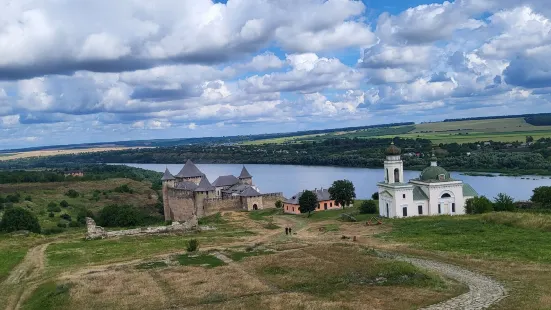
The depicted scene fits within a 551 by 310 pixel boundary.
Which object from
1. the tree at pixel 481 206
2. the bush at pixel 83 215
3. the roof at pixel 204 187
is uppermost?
the roof at pixel 204 187

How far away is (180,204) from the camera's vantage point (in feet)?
166

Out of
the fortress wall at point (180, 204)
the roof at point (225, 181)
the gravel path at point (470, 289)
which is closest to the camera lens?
the gravel path at point (470, 289)

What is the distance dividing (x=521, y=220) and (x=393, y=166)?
10.4 meters

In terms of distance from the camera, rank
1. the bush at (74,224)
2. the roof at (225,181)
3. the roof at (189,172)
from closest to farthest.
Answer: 1. the bush at (74,224)
2. the roof at (225,181)
3. the roof at (189,172)

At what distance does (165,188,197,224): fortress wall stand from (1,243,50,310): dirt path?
21214 millimetres

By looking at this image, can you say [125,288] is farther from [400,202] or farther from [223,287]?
[400,202]

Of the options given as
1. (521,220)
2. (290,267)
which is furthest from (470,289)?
(521,220)

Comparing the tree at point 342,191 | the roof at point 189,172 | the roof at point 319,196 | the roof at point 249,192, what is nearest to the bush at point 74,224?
the roof at point 189,172

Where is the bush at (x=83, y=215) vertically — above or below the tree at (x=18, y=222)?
below

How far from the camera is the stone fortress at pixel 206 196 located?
46.6m

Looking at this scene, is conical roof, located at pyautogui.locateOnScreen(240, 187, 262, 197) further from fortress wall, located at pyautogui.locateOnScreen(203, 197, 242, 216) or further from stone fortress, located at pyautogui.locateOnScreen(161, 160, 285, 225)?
fortress wall, located at pyautogui.locateOnScreen(203, 197, 242, 216)

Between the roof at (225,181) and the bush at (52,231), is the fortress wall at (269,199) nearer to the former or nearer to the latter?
the roof at (225,181)

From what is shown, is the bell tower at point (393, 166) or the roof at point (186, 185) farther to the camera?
the roof at point (186, 185)

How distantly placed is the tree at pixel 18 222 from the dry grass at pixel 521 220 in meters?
31.7
